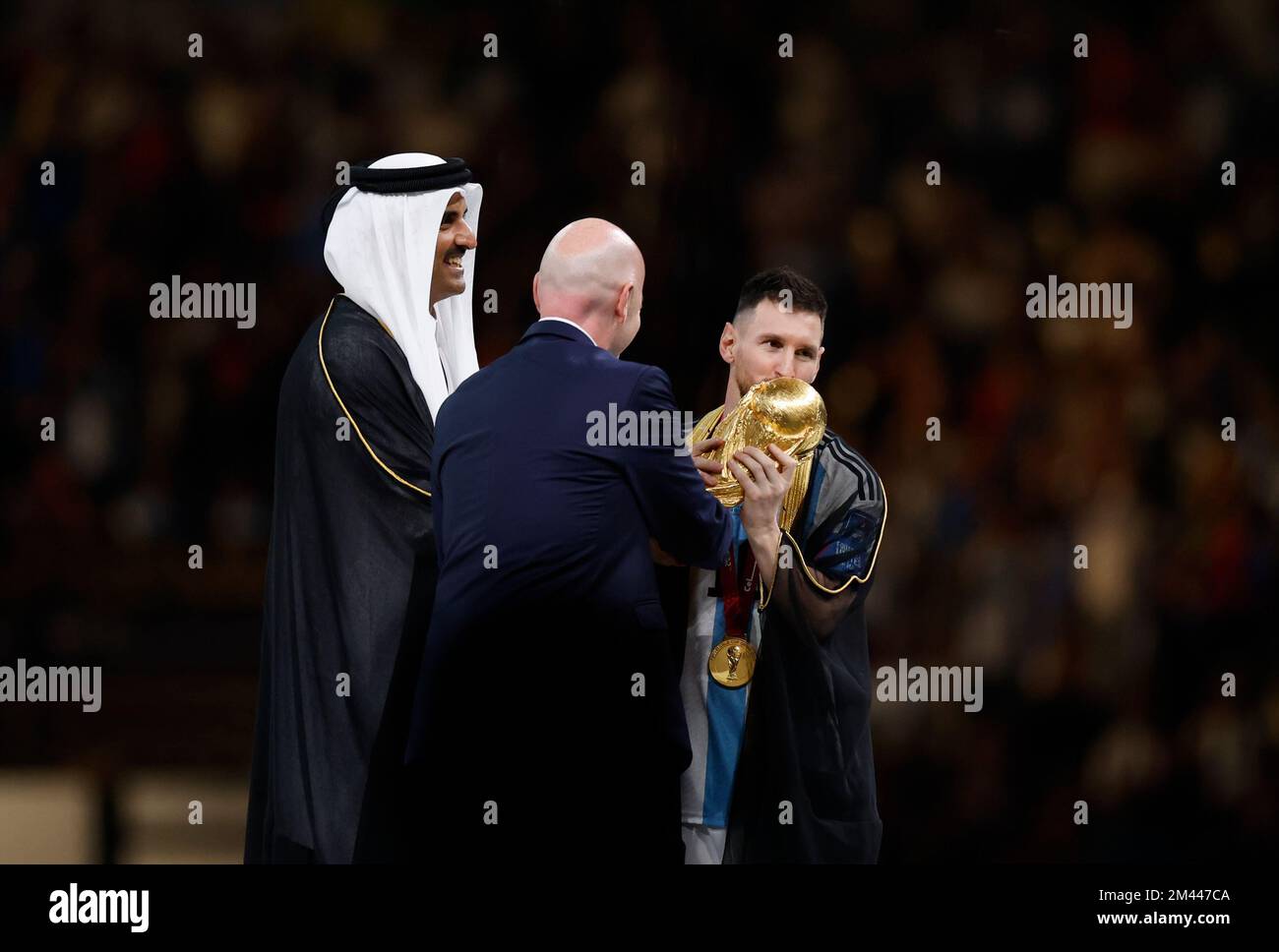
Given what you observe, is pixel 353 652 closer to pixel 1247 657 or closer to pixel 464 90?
pixel 464 90

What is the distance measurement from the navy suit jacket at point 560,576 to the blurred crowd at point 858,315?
1369 millimetres

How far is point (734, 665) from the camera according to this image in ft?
12.7

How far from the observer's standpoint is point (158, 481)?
5.26m

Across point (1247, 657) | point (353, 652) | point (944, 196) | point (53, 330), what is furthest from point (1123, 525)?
point (53, 330)

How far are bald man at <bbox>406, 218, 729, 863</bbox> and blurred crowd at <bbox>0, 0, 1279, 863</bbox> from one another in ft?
4.41

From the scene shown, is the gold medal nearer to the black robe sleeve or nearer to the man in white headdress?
the black robe sleeve

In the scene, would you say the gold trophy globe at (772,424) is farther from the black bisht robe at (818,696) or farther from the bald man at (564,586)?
the bald man at (564,586)

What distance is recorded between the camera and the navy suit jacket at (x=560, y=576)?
350cm

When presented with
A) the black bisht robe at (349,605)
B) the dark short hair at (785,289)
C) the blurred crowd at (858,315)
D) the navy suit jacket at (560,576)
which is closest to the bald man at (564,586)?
the navy suit jacket at (560,576)

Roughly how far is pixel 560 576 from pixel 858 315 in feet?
7.21

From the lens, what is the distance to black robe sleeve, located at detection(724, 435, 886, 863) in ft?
12.7

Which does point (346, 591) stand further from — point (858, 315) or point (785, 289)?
point (858, 315)

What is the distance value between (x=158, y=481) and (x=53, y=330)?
0.48 meters

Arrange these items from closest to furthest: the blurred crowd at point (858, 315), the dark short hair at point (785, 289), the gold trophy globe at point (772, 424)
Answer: the gold trophy globe at point (772, 424), the dark short hair at point (785, 289), the blurred crowd at point (858, 315)
